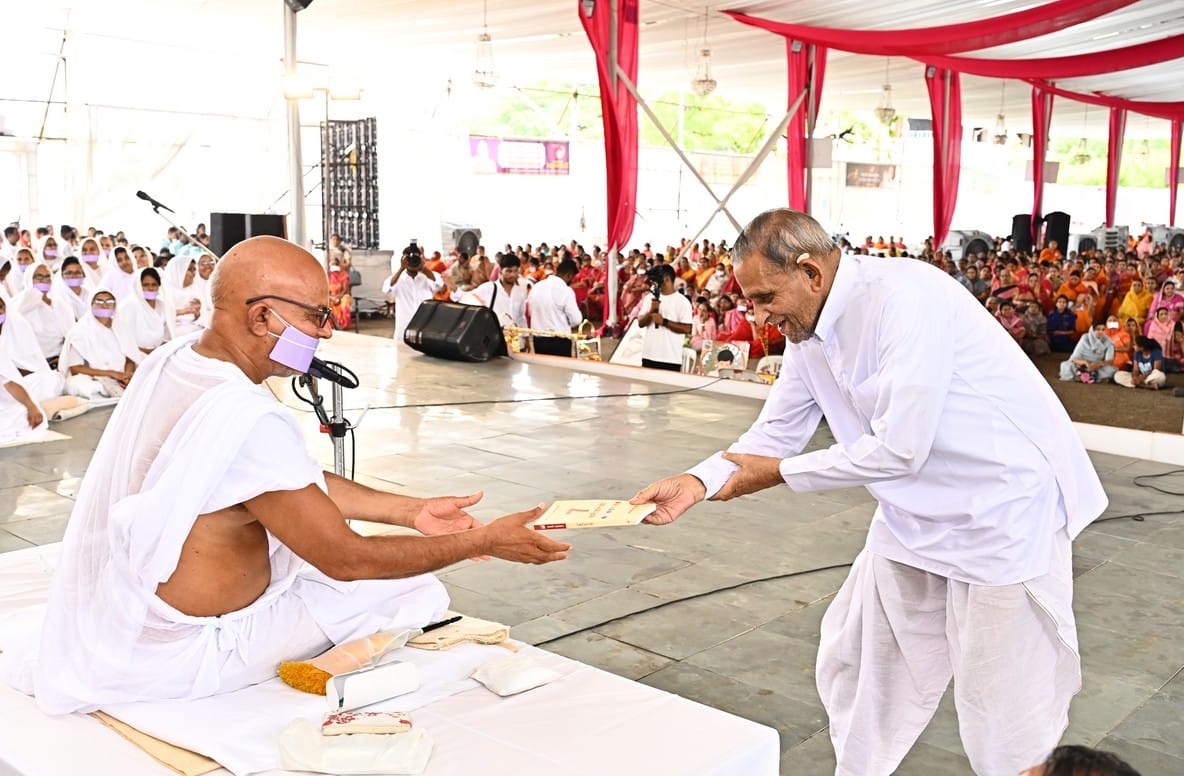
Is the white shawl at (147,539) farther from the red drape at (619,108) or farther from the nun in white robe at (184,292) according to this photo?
the red drape at (619,108)

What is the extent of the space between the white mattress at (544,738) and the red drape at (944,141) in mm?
14320

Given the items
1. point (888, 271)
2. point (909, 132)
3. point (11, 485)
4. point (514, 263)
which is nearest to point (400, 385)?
point (514, 263)

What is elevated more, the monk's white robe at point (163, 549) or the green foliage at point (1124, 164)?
the green foliage at point (1124, 164)

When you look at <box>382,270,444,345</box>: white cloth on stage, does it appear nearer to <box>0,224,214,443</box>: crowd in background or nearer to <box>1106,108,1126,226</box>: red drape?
<box>0,224,214,443</box>: crowd in background

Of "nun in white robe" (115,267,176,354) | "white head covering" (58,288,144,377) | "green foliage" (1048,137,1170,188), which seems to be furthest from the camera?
"green foliage" (1048,137,1170,188)

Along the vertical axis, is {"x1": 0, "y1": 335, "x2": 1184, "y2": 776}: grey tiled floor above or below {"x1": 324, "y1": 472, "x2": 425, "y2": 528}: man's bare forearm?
below

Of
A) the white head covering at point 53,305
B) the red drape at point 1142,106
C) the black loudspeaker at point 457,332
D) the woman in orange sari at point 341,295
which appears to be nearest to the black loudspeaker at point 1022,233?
the red drape at point 1142,106

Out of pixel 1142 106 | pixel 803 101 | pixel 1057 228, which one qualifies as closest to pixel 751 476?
pixel 803 101

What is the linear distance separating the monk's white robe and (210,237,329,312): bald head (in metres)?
0.16

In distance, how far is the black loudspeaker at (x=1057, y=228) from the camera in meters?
22.9

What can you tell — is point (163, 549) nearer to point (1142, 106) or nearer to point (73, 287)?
point (73, 287)

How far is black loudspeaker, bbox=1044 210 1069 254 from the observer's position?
2294cm

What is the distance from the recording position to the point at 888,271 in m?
2.34

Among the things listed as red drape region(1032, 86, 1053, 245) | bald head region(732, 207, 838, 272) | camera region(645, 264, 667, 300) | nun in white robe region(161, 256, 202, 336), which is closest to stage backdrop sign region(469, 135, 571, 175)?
nun in white robe region(161, 256, 202, 336)
